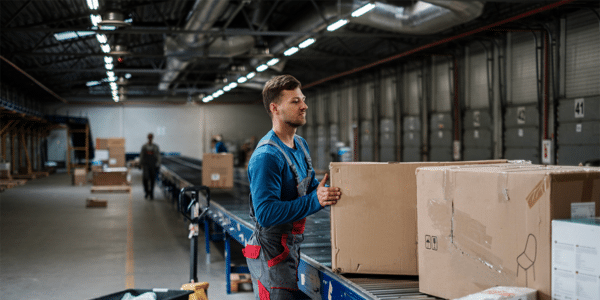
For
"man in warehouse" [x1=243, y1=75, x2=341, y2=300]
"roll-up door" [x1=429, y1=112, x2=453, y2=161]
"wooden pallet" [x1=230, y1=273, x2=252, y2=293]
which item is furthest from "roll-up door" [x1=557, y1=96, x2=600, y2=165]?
"man in warehouse" [x1=243, y1=75, x2=341, y2=300]

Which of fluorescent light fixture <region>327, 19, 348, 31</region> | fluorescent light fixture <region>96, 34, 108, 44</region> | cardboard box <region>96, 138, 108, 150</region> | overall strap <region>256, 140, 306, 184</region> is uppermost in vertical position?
fluorescent light fixture <region>96, 34, 108, 44</region>

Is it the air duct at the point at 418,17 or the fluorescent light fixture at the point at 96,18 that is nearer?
the fluorescent light fixture at the point at 96,18

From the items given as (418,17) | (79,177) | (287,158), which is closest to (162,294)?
(287,158)

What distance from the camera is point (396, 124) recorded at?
54.7 feet

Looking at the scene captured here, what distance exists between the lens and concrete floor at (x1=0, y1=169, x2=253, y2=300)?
5418mm

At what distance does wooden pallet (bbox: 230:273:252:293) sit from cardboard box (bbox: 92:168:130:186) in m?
11.1

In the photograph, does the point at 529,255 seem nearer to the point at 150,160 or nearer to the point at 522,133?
the point at 522,133

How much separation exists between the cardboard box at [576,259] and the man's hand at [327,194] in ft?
3.12

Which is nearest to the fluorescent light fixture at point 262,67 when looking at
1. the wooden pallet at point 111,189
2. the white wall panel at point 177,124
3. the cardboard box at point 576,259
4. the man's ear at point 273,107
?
the wooden pallet at point 111,189

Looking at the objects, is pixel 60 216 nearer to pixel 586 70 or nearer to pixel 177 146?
pixel 586 70

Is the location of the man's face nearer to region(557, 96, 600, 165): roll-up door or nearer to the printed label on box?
the printed label on box

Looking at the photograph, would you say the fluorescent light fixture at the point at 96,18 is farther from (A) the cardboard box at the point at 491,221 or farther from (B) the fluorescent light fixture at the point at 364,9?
(A) the cardboard box at the point at 491,221

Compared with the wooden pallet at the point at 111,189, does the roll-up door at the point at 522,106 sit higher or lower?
higher

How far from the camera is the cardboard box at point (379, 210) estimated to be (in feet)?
7.66
